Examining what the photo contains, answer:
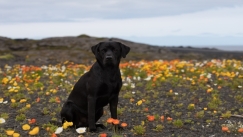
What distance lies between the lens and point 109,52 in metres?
6.22

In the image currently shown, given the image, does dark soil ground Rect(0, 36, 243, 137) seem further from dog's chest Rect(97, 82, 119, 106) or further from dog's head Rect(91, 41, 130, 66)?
dog's head Rect(91, 41, 130, 66)

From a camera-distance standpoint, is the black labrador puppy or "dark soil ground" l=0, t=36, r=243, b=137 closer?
the black labrador puppy

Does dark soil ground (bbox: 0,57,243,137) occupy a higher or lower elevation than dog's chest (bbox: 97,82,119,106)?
lower

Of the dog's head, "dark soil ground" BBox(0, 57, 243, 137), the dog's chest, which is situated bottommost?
"dark soil ground" BBox(0, 57, 243, 137)

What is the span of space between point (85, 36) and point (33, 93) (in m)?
34.1

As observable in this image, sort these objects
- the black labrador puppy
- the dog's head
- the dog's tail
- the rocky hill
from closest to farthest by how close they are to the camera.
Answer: the dog's head
the black labrador puppy
the dog's tail
the rocky hill

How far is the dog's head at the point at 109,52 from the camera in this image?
616 cm

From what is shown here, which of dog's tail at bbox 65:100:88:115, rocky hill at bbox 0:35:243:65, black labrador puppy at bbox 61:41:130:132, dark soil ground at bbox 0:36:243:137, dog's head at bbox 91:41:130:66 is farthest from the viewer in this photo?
rocky hill at bbox 0:35:243:65

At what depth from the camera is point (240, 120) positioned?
26.7 ft

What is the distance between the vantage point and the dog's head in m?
6.16

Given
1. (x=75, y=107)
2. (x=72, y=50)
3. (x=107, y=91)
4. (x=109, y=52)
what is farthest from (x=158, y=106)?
(x=72, y=50)

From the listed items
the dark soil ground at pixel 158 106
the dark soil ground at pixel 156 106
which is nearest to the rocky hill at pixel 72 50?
the dark soil ground at pixel 156 106

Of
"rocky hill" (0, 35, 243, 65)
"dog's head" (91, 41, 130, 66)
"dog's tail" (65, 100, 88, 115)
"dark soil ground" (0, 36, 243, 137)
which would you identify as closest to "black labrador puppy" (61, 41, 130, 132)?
"dog's head" (91, 41, 130, 66)

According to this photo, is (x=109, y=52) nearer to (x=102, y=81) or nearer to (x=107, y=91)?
(x=102, y=81)
